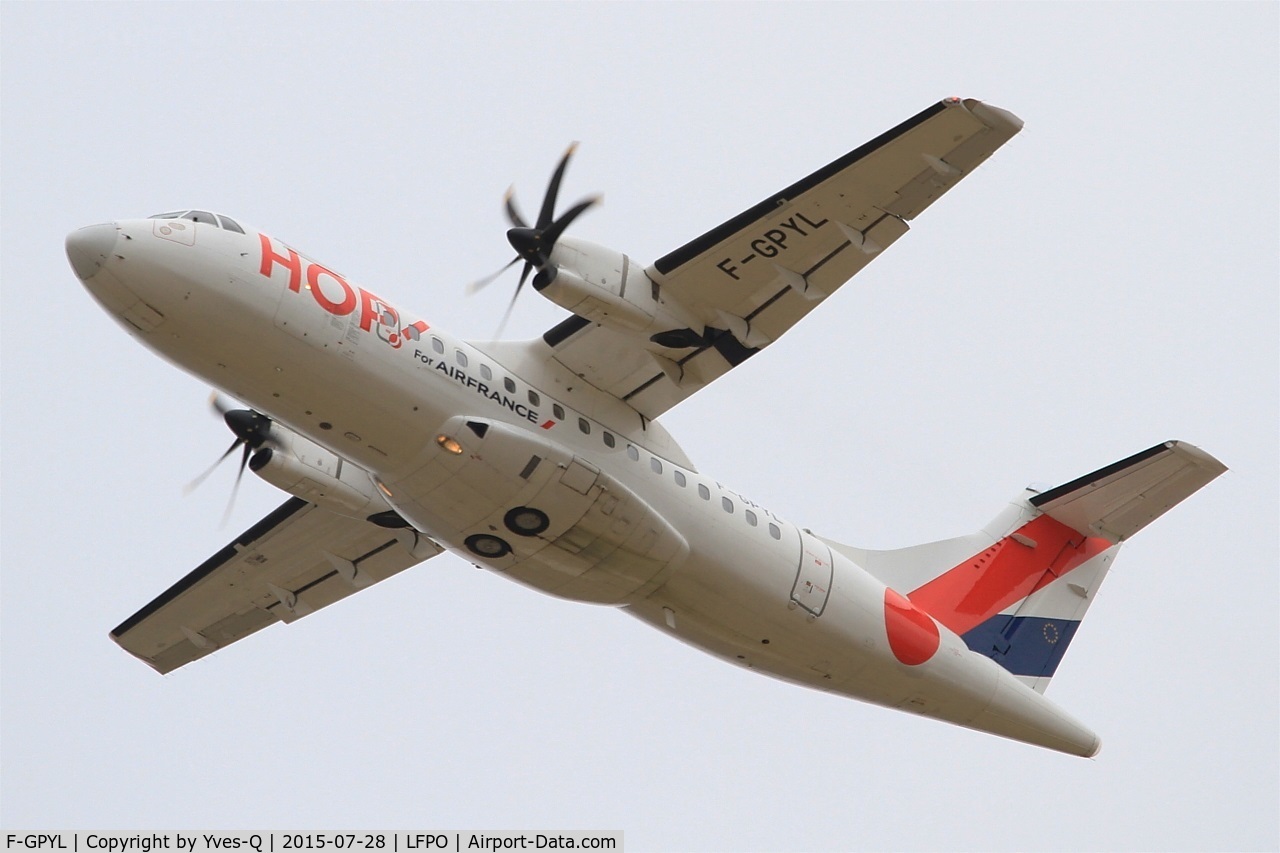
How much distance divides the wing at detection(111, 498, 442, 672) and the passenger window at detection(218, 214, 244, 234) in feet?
16.0

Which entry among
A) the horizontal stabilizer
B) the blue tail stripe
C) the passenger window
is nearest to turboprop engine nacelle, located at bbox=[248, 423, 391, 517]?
the passenger window

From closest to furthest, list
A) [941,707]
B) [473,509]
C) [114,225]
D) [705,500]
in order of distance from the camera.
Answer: [114,225], [473,509], [705,500], [941,707]

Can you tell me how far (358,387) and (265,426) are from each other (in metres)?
3.12

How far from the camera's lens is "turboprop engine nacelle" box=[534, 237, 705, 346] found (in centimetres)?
1528

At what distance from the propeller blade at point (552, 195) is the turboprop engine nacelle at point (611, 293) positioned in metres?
0.27

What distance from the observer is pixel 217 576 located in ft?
65.5

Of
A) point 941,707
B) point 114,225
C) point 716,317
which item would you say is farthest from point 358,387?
point 941,707

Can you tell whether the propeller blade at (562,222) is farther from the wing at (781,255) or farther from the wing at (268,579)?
the wing at (268,579)

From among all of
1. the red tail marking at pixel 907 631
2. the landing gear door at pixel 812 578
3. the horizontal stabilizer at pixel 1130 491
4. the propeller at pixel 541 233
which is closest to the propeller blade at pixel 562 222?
the propeller at pixel 541 233

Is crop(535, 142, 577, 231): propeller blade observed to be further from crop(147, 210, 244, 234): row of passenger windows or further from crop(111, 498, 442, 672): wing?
crop(111, 498, 442, 672): wing

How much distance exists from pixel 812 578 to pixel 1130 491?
4638 millimetres

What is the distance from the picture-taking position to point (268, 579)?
20.1 meters

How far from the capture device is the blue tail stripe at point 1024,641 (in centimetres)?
1953

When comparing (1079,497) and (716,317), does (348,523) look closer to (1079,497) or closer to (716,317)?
(716,317)
